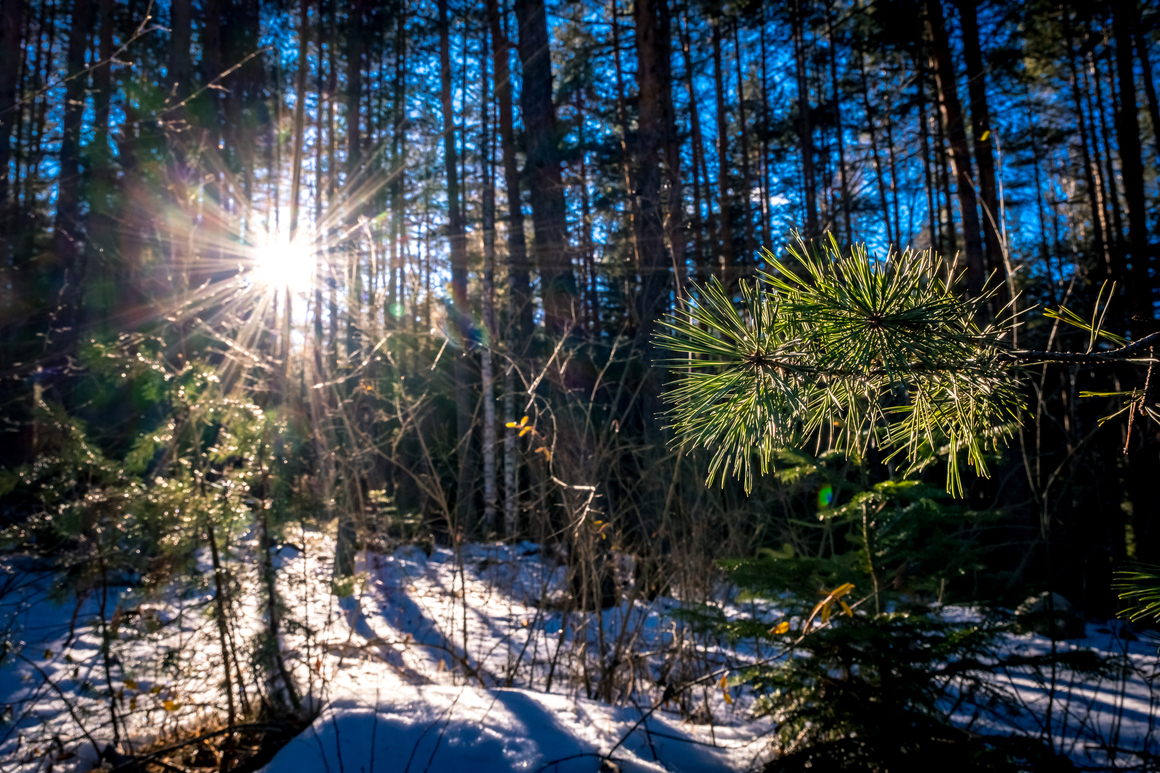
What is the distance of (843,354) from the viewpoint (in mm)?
1023

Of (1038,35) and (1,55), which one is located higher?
(1038,35)

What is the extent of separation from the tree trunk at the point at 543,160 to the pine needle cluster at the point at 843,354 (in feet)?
18.0

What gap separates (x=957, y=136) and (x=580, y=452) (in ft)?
19.5

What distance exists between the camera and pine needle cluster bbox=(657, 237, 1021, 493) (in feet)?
3.22

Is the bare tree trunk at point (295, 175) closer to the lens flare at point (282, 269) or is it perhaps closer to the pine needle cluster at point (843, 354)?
the lens flare at point (282, 269)

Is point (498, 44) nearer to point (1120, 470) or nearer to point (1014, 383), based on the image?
point (1120, 470)

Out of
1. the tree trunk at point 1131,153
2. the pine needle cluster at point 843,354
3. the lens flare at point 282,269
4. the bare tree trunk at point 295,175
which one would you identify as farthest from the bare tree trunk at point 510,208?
the pine needle cluster at point 843,354

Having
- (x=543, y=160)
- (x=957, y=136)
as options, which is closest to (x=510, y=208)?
(x=543, y=160)

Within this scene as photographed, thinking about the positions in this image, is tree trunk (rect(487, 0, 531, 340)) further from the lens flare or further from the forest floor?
the forest floor

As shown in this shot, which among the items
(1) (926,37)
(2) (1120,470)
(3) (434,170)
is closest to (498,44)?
(3) (434,170)

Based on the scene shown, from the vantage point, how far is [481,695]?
256cm

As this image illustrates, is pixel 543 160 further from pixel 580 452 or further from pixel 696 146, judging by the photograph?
pixel 696 146

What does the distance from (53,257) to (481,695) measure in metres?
7.98

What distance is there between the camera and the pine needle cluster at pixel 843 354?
980 mm
